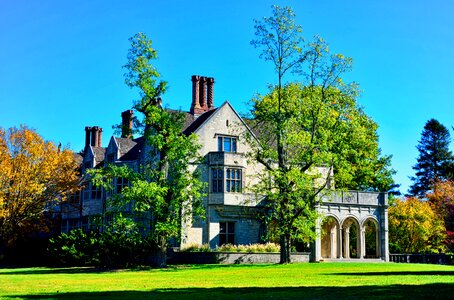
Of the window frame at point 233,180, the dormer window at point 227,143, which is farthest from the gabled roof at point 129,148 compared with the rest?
the window frame at point 233,180

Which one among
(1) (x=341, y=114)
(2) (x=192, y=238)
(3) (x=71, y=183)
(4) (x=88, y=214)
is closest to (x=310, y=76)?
(1) (x=341, y=114)

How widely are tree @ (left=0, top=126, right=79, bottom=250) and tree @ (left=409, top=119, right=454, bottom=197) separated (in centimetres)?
5288

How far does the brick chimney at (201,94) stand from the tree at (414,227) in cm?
2030

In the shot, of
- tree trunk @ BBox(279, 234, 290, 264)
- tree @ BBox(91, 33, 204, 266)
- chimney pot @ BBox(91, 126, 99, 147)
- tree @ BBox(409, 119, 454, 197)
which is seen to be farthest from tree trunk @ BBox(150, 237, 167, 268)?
tree @ BBox(409, 119, 454, 197)

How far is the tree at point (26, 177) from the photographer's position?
44.2 m

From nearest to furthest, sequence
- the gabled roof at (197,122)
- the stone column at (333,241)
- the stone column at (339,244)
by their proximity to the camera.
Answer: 1. the stone column at (339,244)
2. the gabled roof at (197,122)
3. the stone column at (333,241)

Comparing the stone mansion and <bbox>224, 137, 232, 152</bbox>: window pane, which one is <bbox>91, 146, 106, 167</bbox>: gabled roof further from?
<bbox>224, 137, 232, 152</bbox>: window pane

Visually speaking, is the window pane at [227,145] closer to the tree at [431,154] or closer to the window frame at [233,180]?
the window frame at [233,180]

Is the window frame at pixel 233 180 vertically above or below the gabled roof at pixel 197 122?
below

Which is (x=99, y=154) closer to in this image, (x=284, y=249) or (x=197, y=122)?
(x=197, y=122)

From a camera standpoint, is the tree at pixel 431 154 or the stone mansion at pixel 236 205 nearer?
the stone mansion at pixel 236 205

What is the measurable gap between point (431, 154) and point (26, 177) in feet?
189

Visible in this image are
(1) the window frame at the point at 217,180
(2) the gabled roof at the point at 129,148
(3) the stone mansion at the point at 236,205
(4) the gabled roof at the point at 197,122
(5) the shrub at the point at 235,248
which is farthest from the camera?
(2) the gabled roof at the point at 129,148

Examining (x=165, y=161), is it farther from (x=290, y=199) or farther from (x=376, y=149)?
(x=376, y=149)
